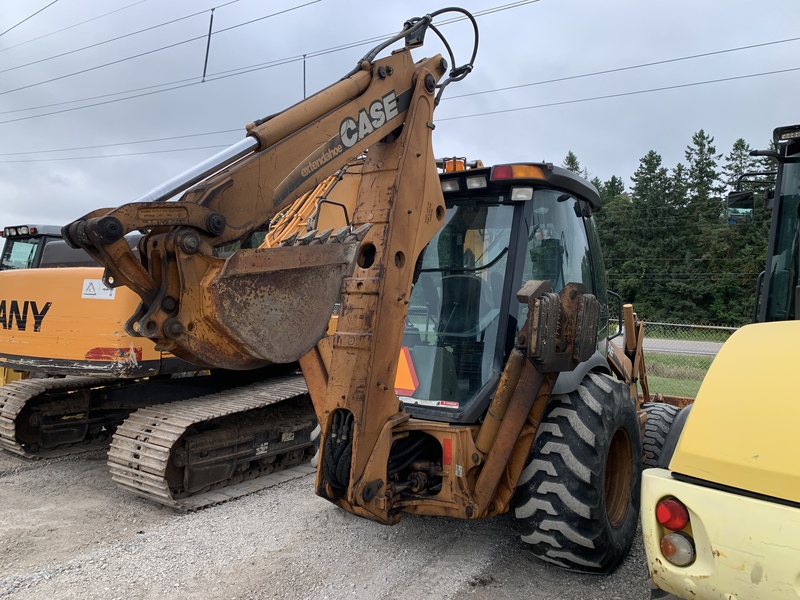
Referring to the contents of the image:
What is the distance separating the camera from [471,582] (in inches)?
128

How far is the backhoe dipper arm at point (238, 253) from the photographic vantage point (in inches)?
79.1

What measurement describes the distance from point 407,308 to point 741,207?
87.6 inches

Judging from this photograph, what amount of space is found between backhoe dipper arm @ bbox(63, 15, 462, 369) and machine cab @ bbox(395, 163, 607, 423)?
3.71 ft

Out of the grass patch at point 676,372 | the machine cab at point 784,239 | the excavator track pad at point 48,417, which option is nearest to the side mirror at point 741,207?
the machine cab at point 784,239

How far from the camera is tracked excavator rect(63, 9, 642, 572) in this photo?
2094 mm

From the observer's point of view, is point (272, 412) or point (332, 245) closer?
point (332, 245)

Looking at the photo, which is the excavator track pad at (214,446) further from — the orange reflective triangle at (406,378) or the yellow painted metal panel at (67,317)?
the orange reflective triangle at (406,378)

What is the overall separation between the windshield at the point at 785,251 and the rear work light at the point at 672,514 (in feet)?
6.57

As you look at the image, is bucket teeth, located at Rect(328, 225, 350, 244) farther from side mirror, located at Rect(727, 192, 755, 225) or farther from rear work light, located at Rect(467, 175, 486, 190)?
side mirror, located at Rect(727, 192, 755, 225)

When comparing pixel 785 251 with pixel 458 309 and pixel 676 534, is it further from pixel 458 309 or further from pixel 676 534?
pixel 676 534

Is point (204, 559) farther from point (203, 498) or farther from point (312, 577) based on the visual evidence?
point (203, 498)

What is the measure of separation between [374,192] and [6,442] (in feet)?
15.0

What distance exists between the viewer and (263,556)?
359cm

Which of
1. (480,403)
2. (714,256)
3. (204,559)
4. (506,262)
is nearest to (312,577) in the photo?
(204,559)
